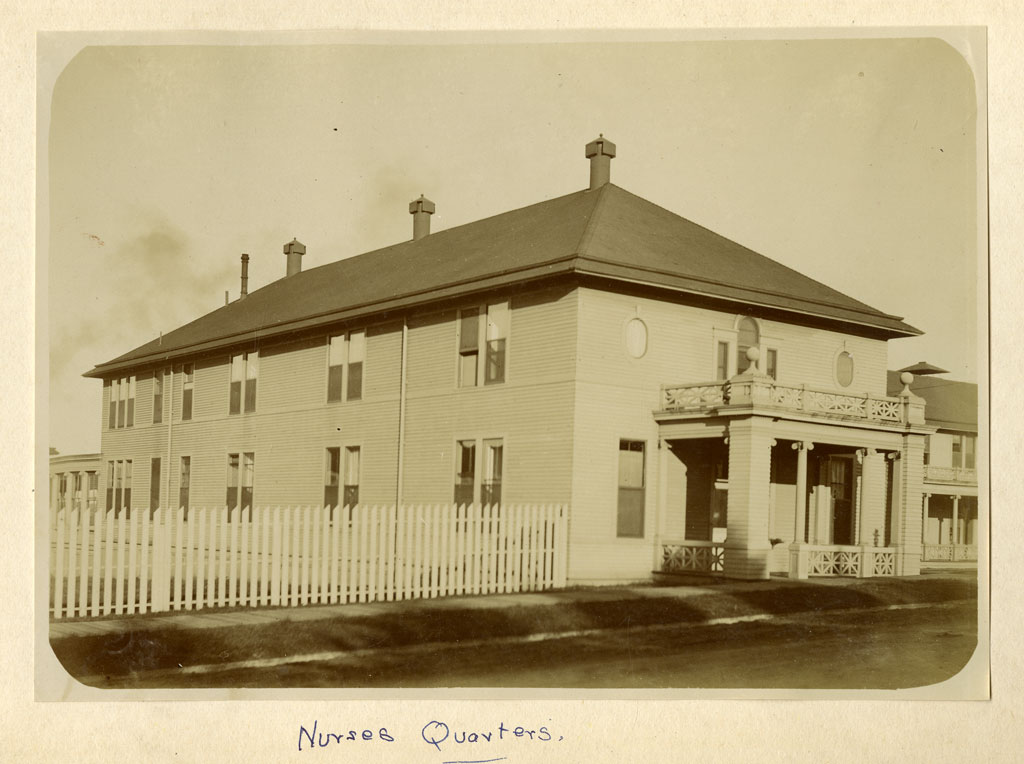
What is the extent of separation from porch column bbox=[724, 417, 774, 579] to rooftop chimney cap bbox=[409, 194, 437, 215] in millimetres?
4941

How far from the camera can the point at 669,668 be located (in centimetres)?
1031

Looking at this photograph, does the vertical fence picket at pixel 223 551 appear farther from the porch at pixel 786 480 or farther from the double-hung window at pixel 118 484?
the porch at pixel 786 480

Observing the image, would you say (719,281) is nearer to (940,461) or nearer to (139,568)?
(940,461)

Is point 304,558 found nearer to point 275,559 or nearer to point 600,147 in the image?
point 275,559

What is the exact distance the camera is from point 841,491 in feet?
47.0

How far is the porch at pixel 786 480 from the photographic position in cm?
1288

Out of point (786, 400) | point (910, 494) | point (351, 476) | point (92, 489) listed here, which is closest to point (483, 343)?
point (351, 476)

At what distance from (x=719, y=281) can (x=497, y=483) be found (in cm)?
336

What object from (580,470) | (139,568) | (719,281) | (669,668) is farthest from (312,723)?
(719,281)

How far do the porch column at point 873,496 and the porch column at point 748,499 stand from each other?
1.17 m

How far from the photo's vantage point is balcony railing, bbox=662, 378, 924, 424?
12812 mm

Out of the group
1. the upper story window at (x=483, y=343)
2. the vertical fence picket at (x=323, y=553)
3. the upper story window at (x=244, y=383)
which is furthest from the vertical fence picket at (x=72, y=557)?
the upper story window at (x=483, y=343)

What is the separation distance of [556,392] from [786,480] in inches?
151
